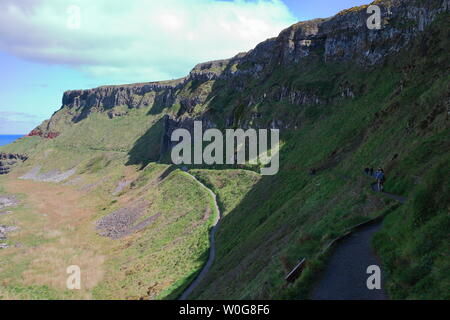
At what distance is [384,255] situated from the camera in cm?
1476

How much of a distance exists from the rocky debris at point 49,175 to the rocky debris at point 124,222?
9540 centimetres

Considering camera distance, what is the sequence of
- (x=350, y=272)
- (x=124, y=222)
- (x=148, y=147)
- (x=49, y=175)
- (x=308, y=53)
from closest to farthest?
(x=350, y=272)
(x=124, y=222)
(x=308, y=53)
(x=148, y=147)
(x=49, y=175)

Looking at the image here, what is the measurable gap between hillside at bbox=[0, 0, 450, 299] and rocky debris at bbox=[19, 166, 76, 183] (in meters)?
45.8

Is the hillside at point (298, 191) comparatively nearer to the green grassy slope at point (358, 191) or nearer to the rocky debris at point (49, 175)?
the green grassy slope at point (358, 191)

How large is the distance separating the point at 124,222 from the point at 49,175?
123m

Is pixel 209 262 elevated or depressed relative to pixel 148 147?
depressed

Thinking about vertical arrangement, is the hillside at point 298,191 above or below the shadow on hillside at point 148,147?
below

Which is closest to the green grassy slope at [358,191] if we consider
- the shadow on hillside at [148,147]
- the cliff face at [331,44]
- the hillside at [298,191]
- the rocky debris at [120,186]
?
the hillside at [298,191]

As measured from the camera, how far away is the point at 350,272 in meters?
14.6

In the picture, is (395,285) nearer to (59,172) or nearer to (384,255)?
(384,255)

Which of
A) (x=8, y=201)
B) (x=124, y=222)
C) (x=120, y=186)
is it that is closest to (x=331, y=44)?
(x=124, y=222)

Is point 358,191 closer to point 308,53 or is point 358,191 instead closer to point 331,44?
point 331,44

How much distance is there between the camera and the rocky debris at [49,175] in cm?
17185

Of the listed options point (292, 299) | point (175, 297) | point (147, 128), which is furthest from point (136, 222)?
point (147, 128)
